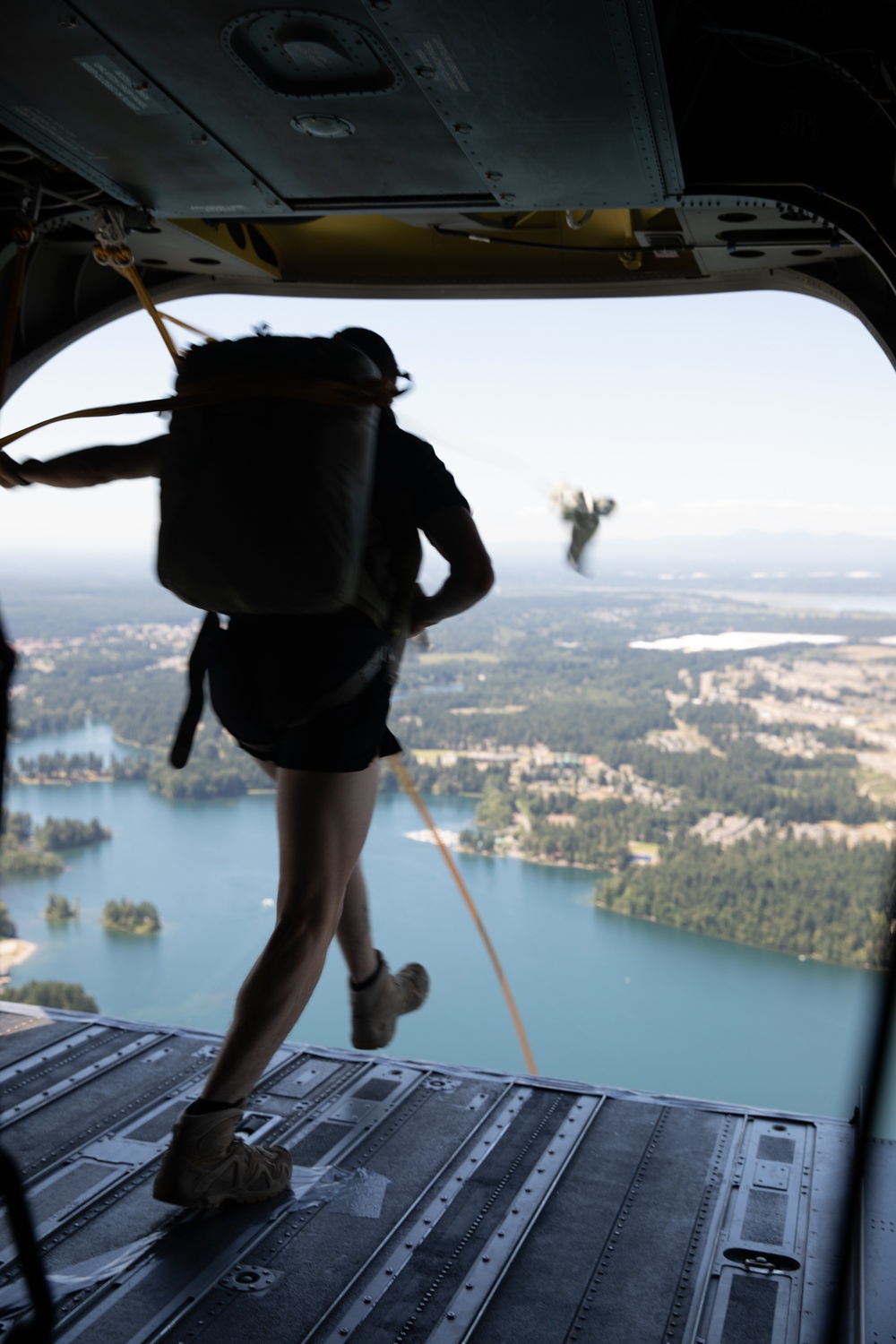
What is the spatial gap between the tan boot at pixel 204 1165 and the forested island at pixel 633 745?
46053mm

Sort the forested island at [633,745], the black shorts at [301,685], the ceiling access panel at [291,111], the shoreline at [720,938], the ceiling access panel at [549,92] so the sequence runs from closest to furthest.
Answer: the black shorts at [301,685], the ceiling access panel at [549,92], the ceiling access panel at [291,111], the shoreline at [720,938], the forested island at [633,745]

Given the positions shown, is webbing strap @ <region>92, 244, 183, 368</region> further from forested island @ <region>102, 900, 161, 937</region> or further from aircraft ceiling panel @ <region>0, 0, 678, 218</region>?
forested island @ <region>102, 900, 161, 937</region>

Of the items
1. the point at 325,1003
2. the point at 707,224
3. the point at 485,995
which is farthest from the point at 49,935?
the point at 707,224

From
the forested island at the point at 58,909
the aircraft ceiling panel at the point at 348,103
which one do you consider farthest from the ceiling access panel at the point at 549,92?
the forested island at the point at 58,909

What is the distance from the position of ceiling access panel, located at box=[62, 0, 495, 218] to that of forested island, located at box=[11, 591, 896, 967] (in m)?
44.9

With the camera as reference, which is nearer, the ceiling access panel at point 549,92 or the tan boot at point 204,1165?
the tan boot at point 204,1165

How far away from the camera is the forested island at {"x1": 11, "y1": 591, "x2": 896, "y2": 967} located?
1933 inches

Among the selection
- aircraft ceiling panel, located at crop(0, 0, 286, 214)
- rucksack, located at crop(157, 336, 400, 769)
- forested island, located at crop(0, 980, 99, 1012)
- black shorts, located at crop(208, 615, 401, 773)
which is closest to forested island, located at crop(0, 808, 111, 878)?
forested island, located at crop(0, 980, 99, 1012)

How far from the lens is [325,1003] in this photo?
4756 cm

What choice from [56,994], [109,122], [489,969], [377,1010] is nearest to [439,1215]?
[377,1010]

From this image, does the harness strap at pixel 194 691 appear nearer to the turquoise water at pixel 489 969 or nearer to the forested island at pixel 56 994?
the turquoise water at pixel 489 969

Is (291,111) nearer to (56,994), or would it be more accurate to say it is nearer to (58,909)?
(56,994)

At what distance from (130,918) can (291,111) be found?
163ft

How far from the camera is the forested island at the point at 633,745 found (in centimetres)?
4909
